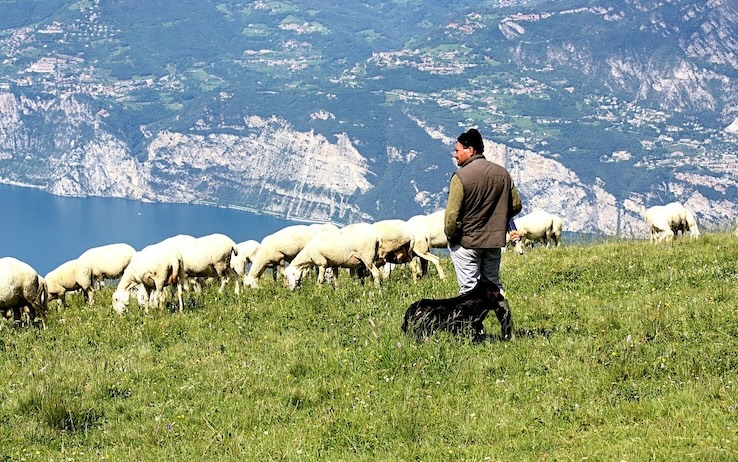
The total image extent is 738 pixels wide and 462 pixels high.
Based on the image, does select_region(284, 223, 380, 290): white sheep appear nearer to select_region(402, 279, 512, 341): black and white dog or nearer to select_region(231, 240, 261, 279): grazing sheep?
select_region(231, 240, 261, 279): grazing sheep

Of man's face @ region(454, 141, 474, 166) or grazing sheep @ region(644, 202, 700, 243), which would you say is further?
grazing sheep @ region(644, 202, 700, 243)

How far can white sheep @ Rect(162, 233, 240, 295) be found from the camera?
20781 mm

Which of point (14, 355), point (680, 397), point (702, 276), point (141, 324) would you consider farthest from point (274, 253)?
point (680, 397)

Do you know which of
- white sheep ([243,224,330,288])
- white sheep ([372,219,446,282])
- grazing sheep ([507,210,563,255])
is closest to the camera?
white sheep ([372,219,446,282])

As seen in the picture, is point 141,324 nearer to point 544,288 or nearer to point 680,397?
point 544,288

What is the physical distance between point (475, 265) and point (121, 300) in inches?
411

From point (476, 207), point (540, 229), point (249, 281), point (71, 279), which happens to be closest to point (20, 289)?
point (249, 281)

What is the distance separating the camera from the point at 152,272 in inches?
700

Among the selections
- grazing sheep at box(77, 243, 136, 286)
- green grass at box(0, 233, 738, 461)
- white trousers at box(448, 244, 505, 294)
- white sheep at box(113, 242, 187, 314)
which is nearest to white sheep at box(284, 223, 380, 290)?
white sheep at box(113, 242, 187, 314)

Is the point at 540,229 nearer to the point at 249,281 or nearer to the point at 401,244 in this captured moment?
the point at 401,244

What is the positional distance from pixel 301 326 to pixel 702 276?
6.83 meters

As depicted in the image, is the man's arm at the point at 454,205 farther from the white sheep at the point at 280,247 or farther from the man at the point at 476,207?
the white sheep at the point at 280,247

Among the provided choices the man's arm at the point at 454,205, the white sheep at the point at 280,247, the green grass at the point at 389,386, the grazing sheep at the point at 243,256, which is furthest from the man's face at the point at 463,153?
the grazing sheep at the point at 243,256

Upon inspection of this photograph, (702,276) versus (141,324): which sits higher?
(702,276)
